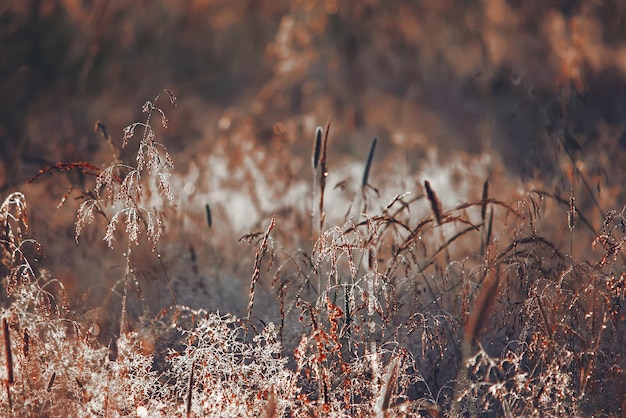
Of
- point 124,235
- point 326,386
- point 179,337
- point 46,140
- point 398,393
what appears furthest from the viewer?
point 46,140

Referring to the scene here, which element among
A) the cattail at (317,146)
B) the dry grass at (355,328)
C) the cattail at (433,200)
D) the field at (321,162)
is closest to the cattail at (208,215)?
the field at (321,162)

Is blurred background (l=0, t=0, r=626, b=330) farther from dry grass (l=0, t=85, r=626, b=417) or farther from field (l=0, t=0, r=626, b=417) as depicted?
dry grass (l=0, t=85, r=626, b=417)

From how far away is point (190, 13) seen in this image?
244cm

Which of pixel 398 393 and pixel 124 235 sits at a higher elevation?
pixel 124 235

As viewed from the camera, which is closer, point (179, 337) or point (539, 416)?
point (539, 416)

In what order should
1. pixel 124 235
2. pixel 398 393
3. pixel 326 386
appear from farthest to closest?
pixel 124 235, pixel 398 393, pixel 326 386

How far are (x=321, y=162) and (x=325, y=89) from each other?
0.52 metres

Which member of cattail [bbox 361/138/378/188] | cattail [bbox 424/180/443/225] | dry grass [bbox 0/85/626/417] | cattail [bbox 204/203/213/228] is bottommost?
dry grass [bbox 0/85/626/417]

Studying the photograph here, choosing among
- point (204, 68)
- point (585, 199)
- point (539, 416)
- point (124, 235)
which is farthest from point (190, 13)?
point (539, 416)

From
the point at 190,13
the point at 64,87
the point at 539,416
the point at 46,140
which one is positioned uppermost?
the point at 190,13

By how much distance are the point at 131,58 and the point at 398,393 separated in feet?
4.88

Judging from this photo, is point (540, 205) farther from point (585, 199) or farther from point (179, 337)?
point (179, 337)

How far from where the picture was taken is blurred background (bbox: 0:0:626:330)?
2375 mm

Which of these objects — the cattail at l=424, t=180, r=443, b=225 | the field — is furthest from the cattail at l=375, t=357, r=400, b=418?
the cattail at l=424, t=180, r=443, b=225
